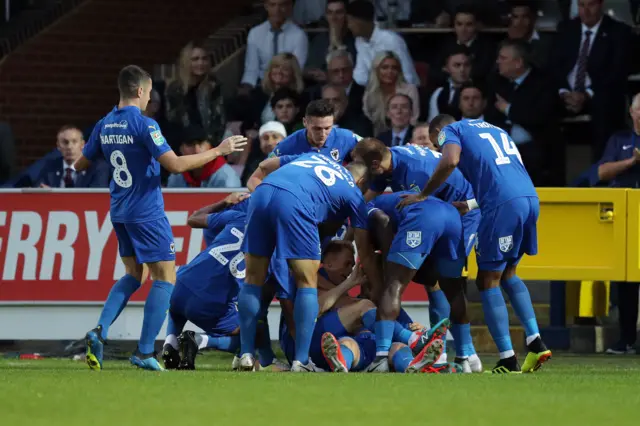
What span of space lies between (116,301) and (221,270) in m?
0.86

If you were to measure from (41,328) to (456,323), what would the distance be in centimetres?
451

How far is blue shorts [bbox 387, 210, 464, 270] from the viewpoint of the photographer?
11.0 metres

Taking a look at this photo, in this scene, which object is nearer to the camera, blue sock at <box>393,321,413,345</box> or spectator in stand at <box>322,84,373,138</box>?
blue sock at <box>393,321,413,345</box>

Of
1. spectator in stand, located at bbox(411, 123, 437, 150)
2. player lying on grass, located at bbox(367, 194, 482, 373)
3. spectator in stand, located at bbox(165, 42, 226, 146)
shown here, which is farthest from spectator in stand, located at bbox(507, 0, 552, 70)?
player lying on grass, located at bbox(367, 194, 482, 373)

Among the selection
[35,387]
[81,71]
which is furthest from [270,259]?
[81,71]

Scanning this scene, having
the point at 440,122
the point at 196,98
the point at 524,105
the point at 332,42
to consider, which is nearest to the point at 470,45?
the point at 524,105

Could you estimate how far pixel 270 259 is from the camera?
1075 centimetres

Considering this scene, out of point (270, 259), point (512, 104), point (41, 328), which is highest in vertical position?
point (512, 104)

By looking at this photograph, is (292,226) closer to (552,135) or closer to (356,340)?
(356,340)

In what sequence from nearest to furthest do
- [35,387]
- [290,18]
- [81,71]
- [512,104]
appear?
[35,387], [512,104], [290,18], [81,71]

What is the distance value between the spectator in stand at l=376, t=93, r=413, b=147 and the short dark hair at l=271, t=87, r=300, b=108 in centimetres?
107

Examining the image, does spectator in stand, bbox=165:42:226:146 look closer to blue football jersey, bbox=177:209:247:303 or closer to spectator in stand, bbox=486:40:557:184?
spectator in stand, bbox=486:40:557:184

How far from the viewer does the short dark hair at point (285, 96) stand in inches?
629

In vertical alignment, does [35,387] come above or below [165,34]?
below
